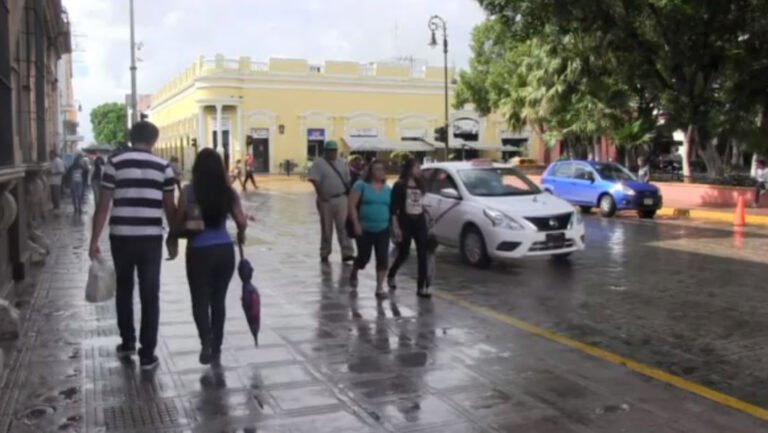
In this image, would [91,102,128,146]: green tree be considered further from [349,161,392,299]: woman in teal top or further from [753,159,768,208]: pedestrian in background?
[349,161,392,299]: woman in teal top

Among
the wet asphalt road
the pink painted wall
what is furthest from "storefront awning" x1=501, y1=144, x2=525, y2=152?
the wet asphalt road

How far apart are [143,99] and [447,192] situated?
376ft

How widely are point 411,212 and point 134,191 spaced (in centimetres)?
373

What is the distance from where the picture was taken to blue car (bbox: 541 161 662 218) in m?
21.4

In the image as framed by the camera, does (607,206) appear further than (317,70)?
No

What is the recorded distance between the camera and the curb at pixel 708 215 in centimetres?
1992

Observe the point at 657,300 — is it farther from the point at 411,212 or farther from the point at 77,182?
the point at 77,182

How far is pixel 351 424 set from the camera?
15.8 feet

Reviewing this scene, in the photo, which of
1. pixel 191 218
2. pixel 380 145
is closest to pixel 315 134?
pixel 380 145

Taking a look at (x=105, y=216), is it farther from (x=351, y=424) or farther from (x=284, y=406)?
(x=351, y=424)

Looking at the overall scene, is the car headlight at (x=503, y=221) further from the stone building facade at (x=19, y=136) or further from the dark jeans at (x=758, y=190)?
the dark jeans at (x=758, y=190)

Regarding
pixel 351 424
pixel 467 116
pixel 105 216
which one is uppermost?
pixel 467 116

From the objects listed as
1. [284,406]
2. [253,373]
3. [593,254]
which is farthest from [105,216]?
[593,254]

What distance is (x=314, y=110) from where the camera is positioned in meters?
58.6
